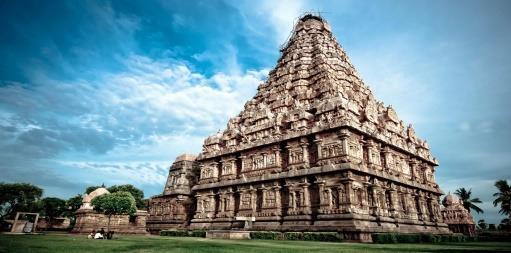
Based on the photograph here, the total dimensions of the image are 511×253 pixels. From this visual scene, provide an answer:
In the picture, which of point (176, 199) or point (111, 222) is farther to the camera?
point (176, 199)

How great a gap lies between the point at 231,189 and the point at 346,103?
14.6 m

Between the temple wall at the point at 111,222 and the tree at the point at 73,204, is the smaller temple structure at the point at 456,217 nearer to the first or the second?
the temple wall at the point at 111,222

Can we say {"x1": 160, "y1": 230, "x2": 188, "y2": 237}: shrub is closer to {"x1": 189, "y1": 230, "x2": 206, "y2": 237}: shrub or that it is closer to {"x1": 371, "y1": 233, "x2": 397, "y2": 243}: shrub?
{"x1": 189, "y1": 230, "x2": 206, "y2": 237}: shrub

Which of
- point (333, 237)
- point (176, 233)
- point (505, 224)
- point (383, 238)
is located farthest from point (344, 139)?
point (505, 224)

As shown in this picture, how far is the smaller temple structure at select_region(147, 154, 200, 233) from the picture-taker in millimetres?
37906

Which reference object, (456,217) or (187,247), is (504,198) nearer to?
(456,217)

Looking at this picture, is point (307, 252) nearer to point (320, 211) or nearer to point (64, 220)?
point (320, 211)

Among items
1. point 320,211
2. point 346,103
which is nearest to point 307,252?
point 320,211

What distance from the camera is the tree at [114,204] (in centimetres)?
3319

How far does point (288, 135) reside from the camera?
2873 cm

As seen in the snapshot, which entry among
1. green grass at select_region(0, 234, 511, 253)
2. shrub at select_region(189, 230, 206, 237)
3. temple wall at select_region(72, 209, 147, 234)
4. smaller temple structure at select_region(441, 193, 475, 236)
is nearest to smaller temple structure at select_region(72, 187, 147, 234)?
temple wall at select_region(72, 209, 147, 234)

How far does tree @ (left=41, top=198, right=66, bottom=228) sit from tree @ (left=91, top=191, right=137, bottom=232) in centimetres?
3588

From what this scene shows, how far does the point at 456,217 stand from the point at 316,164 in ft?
105

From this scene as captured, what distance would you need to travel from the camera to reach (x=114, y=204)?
3331 centimetres
